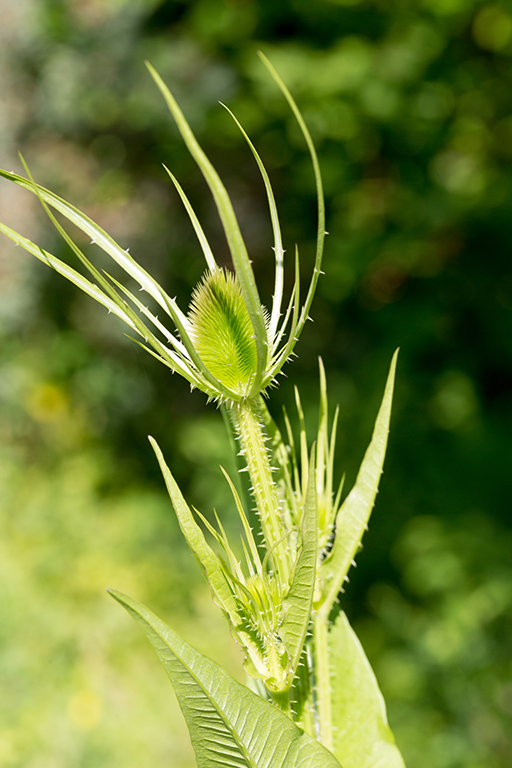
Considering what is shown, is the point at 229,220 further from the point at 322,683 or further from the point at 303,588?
the point at 322,683

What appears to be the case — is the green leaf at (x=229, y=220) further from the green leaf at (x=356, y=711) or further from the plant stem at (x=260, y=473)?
the green leaf at (x=356, y=711)

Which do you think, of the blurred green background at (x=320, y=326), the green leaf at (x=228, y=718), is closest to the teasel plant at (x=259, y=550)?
the green leaf at (x=228, y=718)

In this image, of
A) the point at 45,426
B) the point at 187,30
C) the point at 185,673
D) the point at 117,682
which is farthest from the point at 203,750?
the point at 45,426

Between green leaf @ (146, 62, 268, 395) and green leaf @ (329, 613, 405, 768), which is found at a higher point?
green leaf @ (146, 62, 268, 395)

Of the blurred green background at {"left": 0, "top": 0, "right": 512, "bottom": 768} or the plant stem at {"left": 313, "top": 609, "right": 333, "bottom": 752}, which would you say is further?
the blurred green background at {"left": 0, "top": 0, "right": 512, "bottom": 768}

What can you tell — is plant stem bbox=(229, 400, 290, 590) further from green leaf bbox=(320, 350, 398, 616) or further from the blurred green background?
the blurred green background

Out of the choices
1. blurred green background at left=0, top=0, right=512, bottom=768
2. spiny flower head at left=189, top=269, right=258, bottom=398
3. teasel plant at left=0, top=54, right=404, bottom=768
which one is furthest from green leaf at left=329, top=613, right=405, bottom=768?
blurred green background at left=0, top=0, right=512, bottom=768
